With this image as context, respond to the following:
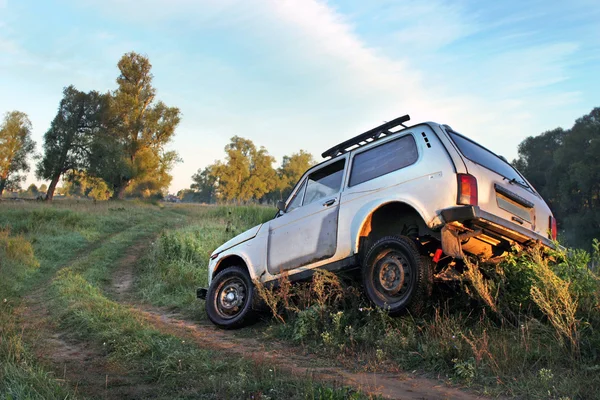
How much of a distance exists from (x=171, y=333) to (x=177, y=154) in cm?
4103

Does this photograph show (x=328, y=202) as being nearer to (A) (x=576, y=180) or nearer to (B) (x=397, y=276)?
(B) (x=397, y=276)

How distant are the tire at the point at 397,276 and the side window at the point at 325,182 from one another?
124 cm

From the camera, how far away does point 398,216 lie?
5066 millimetres

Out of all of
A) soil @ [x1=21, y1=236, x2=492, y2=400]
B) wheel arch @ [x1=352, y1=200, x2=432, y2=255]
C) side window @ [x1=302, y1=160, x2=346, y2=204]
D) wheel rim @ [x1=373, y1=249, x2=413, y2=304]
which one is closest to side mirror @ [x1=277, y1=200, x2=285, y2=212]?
side window @ [x1=302, y1=160, x2=346, y2=204]

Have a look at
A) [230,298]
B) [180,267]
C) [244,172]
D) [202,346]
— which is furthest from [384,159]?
[244,172]

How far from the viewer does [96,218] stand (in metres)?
21.3

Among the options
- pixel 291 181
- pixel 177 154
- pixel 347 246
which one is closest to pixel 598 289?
pixel 347 246

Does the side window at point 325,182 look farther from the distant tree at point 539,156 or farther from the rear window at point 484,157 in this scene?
the distant tree at point 539,156

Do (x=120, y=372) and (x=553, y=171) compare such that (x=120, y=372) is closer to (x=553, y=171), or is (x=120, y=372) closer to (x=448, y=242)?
(x=448, y=242)

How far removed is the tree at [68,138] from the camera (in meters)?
33.7

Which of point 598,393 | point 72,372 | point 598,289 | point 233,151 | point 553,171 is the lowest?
point 72,372

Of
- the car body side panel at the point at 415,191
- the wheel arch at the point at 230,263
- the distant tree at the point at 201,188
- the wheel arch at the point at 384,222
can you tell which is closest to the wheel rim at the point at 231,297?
the wheel arch at the point at 230,263

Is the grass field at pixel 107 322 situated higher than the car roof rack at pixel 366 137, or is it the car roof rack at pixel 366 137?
the car roof rack at pixel 366 137

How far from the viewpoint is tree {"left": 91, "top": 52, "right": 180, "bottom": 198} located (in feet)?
124
